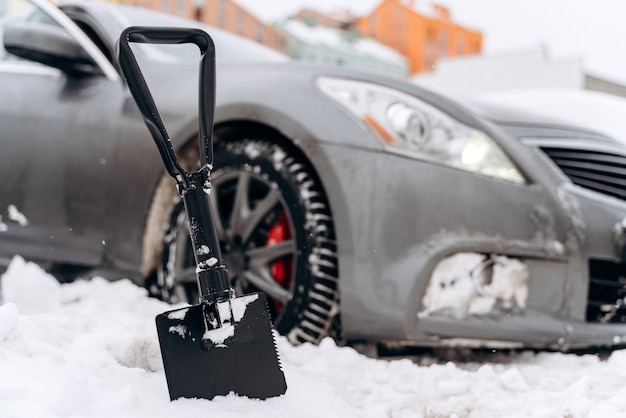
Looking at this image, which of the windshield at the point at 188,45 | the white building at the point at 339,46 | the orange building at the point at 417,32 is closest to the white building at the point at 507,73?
the white building at the point at 339,46

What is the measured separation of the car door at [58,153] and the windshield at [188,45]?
0.21m

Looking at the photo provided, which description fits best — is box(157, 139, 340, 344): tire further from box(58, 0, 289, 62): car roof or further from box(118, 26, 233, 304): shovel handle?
box(58, 0, 289, 62): car roof

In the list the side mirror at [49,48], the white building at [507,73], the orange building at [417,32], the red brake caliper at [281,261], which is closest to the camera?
the red brake caliper at [281,261]

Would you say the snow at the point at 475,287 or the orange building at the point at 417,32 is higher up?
the orange building at the point at 417,32

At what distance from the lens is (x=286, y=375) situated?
1.37 m

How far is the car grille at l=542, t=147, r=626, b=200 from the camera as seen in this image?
1.85 meters

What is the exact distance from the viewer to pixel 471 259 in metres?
1.66

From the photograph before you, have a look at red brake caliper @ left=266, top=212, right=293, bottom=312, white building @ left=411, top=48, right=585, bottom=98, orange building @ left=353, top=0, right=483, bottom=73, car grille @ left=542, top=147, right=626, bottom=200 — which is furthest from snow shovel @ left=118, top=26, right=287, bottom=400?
orange building @ left=353, top=0, right=483, bottom=73

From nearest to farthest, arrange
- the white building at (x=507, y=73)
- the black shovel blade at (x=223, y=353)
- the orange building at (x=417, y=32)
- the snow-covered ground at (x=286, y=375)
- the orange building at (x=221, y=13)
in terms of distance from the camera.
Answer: the snow-covered ground at (x=286, y=375) → the black shovel blade at (x=223, y=353) → the white building at (x=507, y=73) → the orange building at (x=221, y=13) → the orange building at (x=417, y=32)

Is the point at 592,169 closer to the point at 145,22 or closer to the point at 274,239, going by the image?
the point at 274,239

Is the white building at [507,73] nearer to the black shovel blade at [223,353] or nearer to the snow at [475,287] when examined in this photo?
the snow at [475,287]

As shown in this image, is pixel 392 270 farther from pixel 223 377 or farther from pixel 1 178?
pixel 1 178

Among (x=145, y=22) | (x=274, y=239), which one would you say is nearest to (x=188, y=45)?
(x=145, y=22)

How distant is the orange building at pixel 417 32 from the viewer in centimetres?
2612
